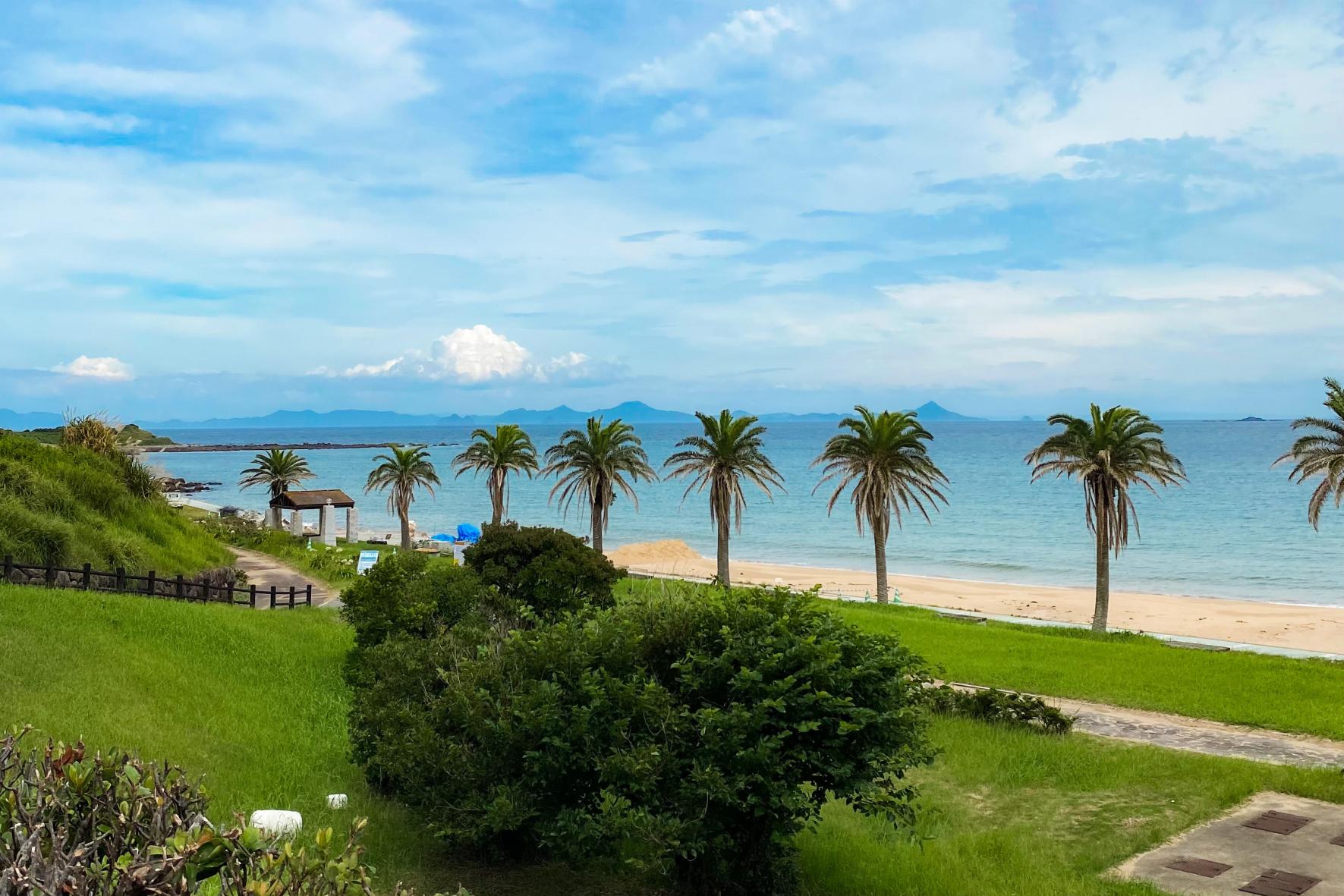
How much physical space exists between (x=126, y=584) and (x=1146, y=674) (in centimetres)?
2613

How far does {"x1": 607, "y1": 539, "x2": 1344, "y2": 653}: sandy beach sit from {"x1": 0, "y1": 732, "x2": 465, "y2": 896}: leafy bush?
32.8 metres

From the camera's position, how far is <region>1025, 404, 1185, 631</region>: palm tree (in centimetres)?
3647

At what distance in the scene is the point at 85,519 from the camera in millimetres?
34031

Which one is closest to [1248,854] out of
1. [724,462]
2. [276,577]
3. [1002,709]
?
[1002,709]

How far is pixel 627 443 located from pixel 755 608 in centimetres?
3561

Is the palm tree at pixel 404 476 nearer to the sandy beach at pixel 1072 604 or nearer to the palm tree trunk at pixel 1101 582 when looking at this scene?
the sandy beach at pixel 1072 604

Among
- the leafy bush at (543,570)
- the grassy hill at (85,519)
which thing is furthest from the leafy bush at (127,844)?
the grassy hill at (85,519)

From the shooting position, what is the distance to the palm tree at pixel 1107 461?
36.5 meters

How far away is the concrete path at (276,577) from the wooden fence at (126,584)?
4.60 feet

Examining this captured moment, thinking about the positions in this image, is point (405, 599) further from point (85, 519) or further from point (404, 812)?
point (85, 519)

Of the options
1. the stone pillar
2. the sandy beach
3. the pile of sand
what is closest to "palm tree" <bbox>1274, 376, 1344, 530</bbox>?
A: the sandy beach

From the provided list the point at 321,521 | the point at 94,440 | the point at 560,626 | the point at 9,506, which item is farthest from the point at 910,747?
the point at 321,521

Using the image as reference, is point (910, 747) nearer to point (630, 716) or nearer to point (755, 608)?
point (755, 608)

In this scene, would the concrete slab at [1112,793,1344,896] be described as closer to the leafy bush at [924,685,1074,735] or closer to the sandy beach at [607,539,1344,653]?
the leafy bush at [924,685,1074,735]
